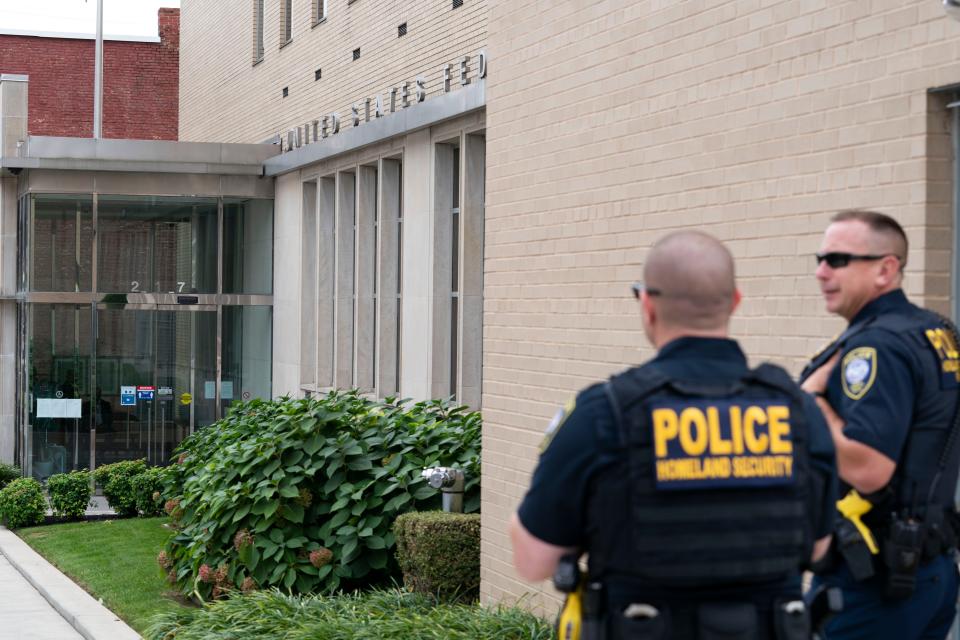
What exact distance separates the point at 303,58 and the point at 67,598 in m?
10.5

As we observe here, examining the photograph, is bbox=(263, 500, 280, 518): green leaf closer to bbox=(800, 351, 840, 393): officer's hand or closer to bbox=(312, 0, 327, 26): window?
bbox=(800, 351, 840, 393): officer's hand

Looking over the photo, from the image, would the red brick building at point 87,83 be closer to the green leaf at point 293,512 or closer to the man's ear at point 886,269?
the green leaf at point 293,512

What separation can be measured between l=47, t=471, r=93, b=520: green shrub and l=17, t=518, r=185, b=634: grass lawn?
0.28 m

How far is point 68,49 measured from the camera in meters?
40.0

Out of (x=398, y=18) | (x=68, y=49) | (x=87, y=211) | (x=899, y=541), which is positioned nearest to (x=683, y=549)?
(x=899, y=541)

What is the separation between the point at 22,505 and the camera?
61.4ft

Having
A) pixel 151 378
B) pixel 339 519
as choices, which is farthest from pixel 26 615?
pixel 151 378

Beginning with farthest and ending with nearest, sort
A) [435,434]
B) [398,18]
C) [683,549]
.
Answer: [398,18] → [435,434] → [683,549]

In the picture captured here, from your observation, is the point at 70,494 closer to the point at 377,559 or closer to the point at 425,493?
the point at 377,559

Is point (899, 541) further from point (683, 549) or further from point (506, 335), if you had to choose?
point (506, 335)

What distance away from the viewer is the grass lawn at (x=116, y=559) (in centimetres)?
1210

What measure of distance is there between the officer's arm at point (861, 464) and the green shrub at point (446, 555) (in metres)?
5.78

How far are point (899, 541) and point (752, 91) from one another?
10.5 ft

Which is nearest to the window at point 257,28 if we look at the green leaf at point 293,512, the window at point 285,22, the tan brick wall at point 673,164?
the window at point 285,22
